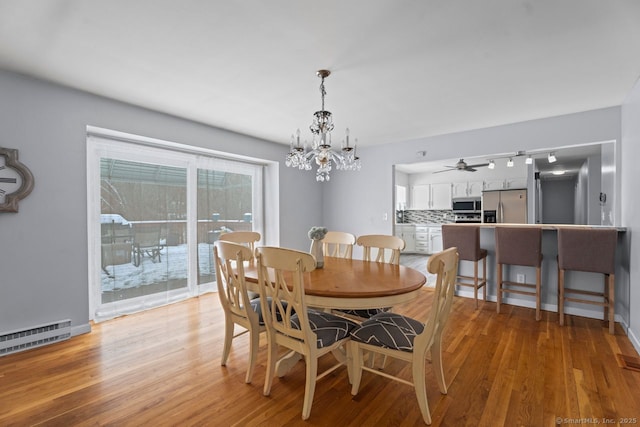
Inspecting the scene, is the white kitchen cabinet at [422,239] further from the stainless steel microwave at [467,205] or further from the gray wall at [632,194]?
the gray wall at [632,194]

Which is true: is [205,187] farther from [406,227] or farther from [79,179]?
[406,227]

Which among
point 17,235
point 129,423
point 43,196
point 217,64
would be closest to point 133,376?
point 129,423

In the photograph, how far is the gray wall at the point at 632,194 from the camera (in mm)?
2557

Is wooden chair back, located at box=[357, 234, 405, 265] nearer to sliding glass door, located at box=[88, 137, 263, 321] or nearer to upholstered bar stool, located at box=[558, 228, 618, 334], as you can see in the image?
upholstered bar stool, located at box=[558, 228, 618, 334]

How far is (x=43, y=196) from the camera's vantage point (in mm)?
2605

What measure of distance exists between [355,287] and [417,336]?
42 cm

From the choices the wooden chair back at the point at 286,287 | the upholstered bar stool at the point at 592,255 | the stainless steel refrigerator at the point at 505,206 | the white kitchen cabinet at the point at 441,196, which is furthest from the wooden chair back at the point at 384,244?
the white kitchen cabinet at the point at 441,196

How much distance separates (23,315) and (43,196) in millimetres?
1005

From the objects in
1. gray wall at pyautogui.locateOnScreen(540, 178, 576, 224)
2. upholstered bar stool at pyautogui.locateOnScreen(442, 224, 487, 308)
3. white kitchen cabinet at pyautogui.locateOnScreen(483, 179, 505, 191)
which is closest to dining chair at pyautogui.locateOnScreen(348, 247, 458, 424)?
upholstered bar stool at pyautogui.locateOnScreen(442, 224, 487, 308)

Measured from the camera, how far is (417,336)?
165 cm

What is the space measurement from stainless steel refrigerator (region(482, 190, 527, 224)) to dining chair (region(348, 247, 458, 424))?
5.50 m

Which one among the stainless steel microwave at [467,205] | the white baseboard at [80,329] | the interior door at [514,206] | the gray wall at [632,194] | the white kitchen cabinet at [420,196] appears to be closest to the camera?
the gray wall at [632,194]

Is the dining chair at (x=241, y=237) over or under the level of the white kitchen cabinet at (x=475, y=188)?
under

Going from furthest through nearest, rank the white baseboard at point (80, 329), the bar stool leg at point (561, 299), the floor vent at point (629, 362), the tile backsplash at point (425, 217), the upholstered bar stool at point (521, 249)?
1. the tile backsplash at point (425, 217)
2. the upholstered bar stool at point (521, 249)
3. the bar stool leg at point (561, 299)
4. the white baseboard at point (80, 329)
5. the floor vent at point (629, 362)
